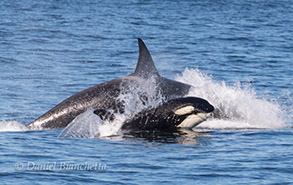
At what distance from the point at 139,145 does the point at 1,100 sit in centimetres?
836

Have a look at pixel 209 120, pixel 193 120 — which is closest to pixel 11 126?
pixel 193 120

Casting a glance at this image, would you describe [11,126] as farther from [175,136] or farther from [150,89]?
[175,136]

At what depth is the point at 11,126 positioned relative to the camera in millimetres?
16281

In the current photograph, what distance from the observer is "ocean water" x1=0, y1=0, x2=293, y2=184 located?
37.6 ft

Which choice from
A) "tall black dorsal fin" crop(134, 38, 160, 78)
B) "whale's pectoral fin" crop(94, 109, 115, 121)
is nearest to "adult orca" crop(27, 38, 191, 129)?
"whale's pectoral fin" crop(94, 109, 115, 121)

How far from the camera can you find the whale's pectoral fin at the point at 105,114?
608 inches

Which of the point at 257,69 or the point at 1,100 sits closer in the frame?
the point at 1,100

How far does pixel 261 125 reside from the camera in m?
17.1

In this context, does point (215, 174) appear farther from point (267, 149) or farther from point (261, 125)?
point (261, 125)

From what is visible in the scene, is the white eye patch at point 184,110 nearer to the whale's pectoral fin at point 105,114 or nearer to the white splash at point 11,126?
the whale's pectoral fin at point 105,114

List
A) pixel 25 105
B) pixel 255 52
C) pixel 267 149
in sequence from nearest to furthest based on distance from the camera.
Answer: pixel 267 149 < pixel 25 105 < pixel 255 52

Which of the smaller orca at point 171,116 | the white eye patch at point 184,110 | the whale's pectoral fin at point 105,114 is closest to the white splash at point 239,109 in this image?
the smaller orca at point 171,116

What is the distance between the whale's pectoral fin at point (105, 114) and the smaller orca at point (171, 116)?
432mm

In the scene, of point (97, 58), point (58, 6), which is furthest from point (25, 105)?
point (58, 6)
